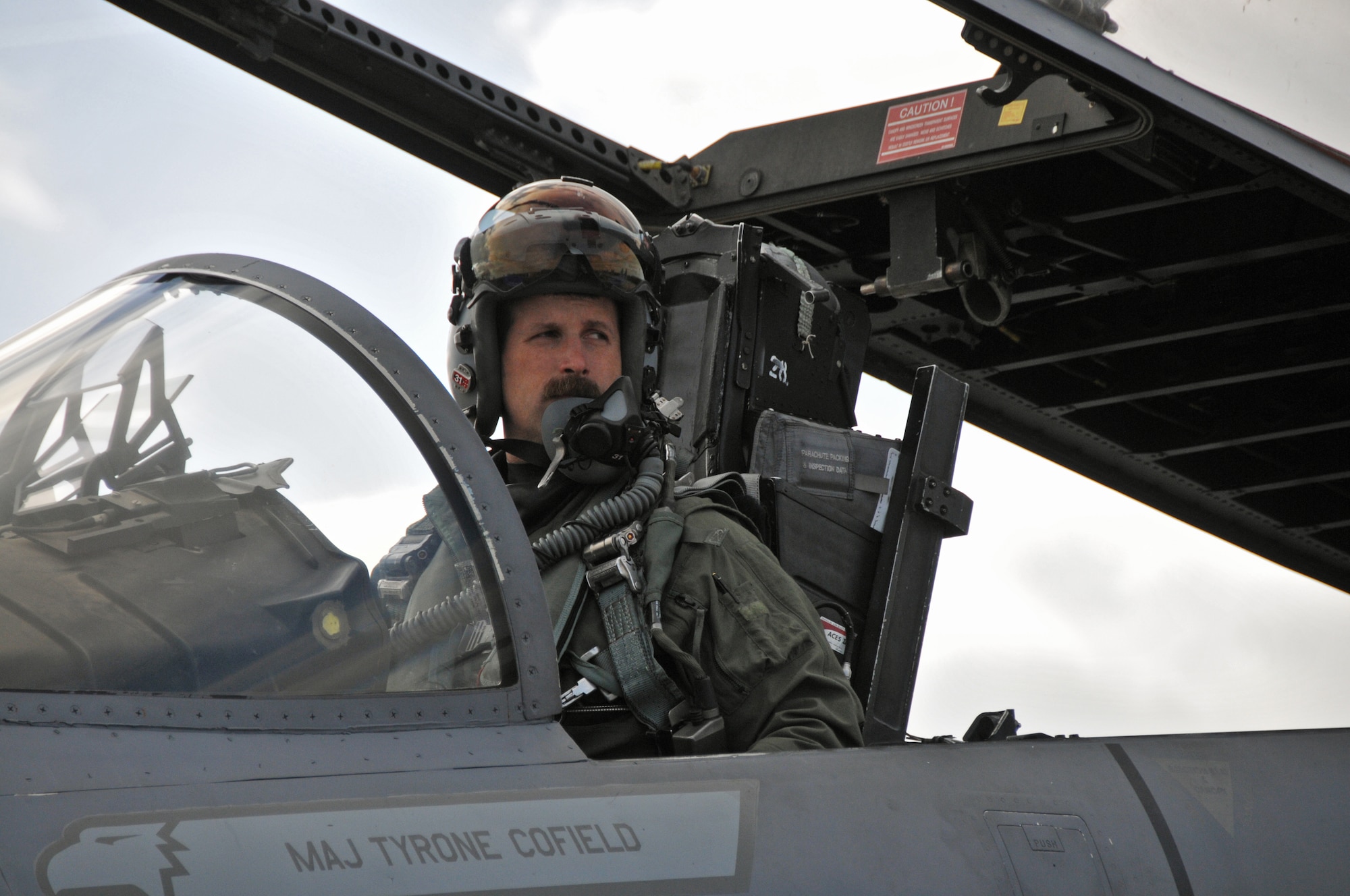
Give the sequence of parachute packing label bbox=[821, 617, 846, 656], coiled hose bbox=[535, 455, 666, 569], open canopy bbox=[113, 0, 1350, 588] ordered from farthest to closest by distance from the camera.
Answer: open canopy bbox=[113, 0, 1350, 588], parachute packing label bbox=[821, 617, 846, 656], coiled hose bbox=[535, 455, 666, 569]

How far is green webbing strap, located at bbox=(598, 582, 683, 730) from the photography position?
6.27 ft

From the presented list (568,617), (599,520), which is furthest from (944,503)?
(568,617)

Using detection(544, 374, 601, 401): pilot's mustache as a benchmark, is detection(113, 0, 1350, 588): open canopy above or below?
above

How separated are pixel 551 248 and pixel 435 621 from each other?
Answer: 1.10 meters

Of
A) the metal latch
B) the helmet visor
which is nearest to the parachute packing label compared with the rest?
the metal latch

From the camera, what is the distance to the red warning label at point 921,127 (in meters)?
3.07

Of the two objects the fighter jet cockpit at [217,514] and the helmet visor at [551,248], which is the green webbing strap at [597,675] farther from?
the helmet visor at [551,248]

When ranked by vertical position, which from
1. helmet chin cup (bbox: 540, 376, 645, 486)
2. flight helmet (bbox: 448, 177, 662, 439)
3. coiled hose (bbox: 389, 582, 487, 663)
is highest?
flight helmet (bbox: 448, 177, 662, 439)

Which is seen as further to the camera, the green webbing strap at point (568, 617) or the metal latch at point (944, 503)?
the metal latch at point (944, 503)

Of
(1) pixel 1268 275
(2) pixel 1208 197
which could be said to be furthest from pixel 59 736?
(1) pixel 1268 275

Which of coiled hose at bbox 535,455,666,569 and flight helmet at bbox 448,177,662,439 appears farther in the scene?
flight helmet at bbox 448,177,662,439

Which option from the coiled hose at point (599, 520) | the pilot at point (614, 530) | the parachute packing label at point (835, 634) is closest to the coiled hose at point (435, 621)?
the pilot at point (614, 530)

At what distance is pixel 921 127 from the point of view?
3133mm

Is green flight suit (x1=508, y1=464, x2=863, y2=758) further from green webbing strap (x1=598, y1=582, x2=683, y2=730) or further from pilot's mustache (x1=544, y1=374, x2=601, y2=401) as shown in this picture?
pilot's mustache (x1=544, y1=374, x2=601, y2=401)
